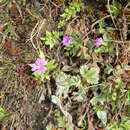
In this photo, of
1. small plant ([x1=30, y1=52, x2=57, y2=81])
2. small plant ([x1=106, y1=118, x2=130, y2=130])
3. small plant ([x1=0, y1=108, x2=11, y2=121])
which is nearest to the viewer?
small plant ([x1=106, y1=118, x2=130, y2=130])

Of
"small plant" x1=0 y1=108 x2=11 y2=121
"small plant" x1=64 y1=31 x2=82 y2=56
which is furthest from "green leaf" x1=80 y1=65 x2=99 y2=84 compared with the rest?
"small plant" x1=0 y1=108 x2=11 y2=121

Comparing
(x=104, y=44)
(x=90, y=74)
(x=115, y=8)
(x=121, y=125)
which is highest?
(x=115, y=8)

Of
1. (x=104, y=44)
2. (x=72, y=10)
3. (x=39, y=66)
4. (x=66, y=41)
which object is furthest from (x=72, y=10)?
(x=39, y=66)

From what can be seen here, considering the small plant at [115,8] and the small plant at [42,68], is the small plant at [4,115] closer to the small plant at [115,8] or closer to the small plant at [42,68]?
the small plant at [42,68]

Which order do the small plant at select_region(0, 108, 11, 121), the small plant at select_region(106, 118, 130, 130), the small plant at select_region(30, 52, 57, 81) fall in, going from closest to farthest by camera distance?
1. the small plant at select_region(106, 118, 130, 130)
2. the small plant at select_region(30, 52, 57, 81)
3. the small plant at select_region(0, 108, 11, 121)

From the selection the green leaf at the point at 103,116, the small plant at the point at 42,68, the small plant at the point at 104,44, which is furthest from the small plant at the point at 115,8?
the green leaf at the point at 103,116

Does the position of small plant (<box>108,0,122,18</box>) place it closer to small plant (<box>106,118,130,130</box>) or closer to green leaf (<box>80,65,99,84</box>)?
A: green leaf (<box>80,65,99,84</box>)

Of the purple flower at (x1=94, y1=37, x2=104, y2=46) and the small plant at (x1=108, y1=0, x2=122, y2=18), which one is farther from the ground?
the small plant at (x1=108, y1=0, x2=122, y2=18)

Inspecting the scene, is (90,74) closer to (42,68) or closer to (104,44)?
(104,44)

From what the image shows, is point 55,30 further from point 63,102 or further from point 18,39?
point 63,102
